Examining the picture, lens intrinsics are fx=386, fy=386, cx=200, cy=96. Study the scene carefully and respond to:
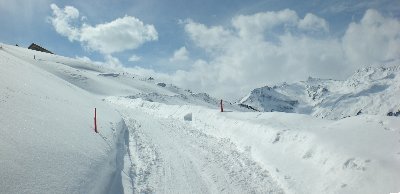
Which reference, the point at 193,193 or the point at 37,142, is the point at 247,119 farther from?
the point at 37,142

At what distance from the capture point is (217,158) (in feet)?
51.8

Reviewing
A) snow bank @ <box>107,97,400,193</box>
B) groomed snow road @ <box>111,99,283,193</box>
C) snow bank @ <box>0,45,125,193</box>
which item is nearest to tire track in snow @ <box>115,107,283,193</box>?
groomed snow road @ <box>111,99,283,193</box>

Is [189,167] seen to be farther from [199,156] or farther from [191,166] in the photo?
A: [199,156]

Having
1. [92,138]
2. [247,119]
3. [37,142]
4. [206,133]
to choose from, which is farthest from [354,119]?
[37,142]

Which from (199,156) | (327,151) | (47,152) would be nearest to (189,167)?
(199,156)

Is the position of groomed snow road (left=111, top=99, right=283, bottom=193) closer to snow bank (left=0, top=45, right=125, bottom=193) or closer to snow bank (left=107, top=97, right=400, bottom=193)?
snow bank (left=107, top=97, right=400, bottom=193)

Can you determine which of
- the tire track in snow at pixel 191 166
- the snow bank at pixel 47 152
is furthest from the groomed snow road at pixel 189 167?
the snow bank at pixel 47 152

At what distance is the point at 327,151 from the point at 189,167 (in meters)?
5.02

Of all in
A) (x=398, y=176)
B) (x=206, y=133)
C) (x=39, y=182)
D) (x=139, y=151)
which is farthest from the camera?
(x=206, y=133)

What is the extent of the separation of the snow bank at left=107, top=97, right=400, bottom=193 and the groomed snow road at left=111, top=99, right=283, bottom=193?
80 centimetres

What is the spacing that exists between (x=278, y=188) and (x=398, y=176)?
354 centimetres

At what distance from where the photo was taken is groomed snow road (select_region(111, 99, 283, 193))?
1236 cm

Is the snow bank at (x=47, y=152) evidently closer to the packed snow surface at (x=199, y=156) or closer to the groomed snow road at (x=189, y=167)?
the packed snow surface at (x=199, y=156)

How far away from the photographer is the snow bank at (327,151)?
11.2 meters
